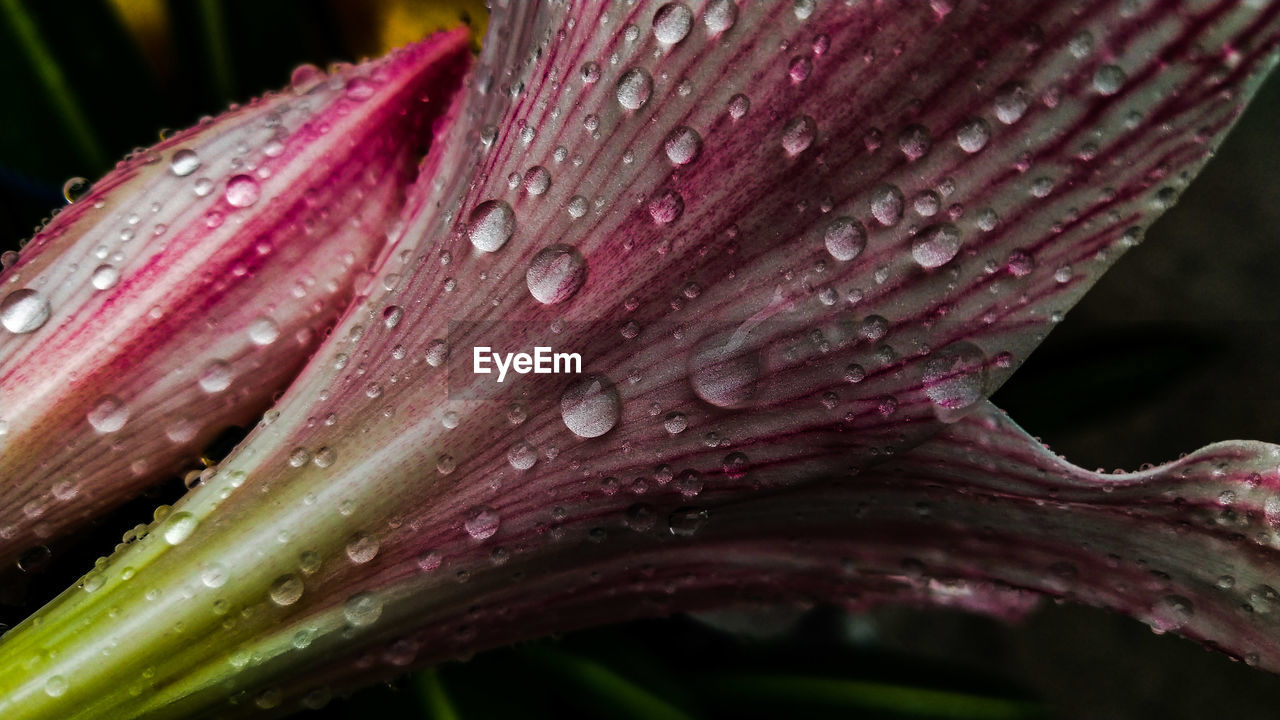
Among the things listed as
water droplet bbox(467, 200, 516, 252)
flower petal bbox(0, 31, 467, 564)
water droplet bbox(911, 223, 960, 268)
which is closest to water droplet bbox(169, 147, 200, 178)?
flower petal bbox(0, 31, 467, 564)

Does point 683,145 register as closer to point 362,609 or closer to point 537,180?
point 537,180

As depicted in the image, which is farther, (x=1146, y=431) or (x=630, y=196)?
(x=1146, y=431)

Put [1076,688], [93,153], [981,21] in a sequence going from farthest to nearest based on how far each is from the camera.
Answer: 1. [1076,688]
2. [93,153]
3. [981,21]

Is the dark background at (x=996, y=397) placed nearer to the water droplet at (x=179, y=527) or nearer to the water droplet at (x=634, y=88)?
the water droplet at (x=179, y=527)

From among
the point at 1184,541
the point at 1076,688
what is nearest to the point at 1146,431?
the point at 1076,688

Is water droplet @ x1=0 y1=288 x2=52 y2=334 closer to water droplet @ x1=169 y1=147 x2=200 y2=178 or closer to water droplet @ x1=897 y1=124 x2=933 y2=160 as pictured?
water droplet @ x1=169 y1=147 x2=200 y2=178

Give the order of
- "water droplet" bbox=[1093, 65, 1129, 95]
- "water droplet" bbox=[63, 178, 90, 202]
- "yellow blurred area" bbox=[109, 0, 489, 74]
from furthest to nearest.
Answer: "yellow blurred area" bbox=[109, 0, 489, 74] → "water droplet" bbox=[63, 178, 90, 202] → "water droplet" bbox=[1093, 65, 1129, 95]

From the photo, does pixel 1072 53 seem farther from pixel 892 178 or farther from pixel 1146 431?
pixel 1146 431
